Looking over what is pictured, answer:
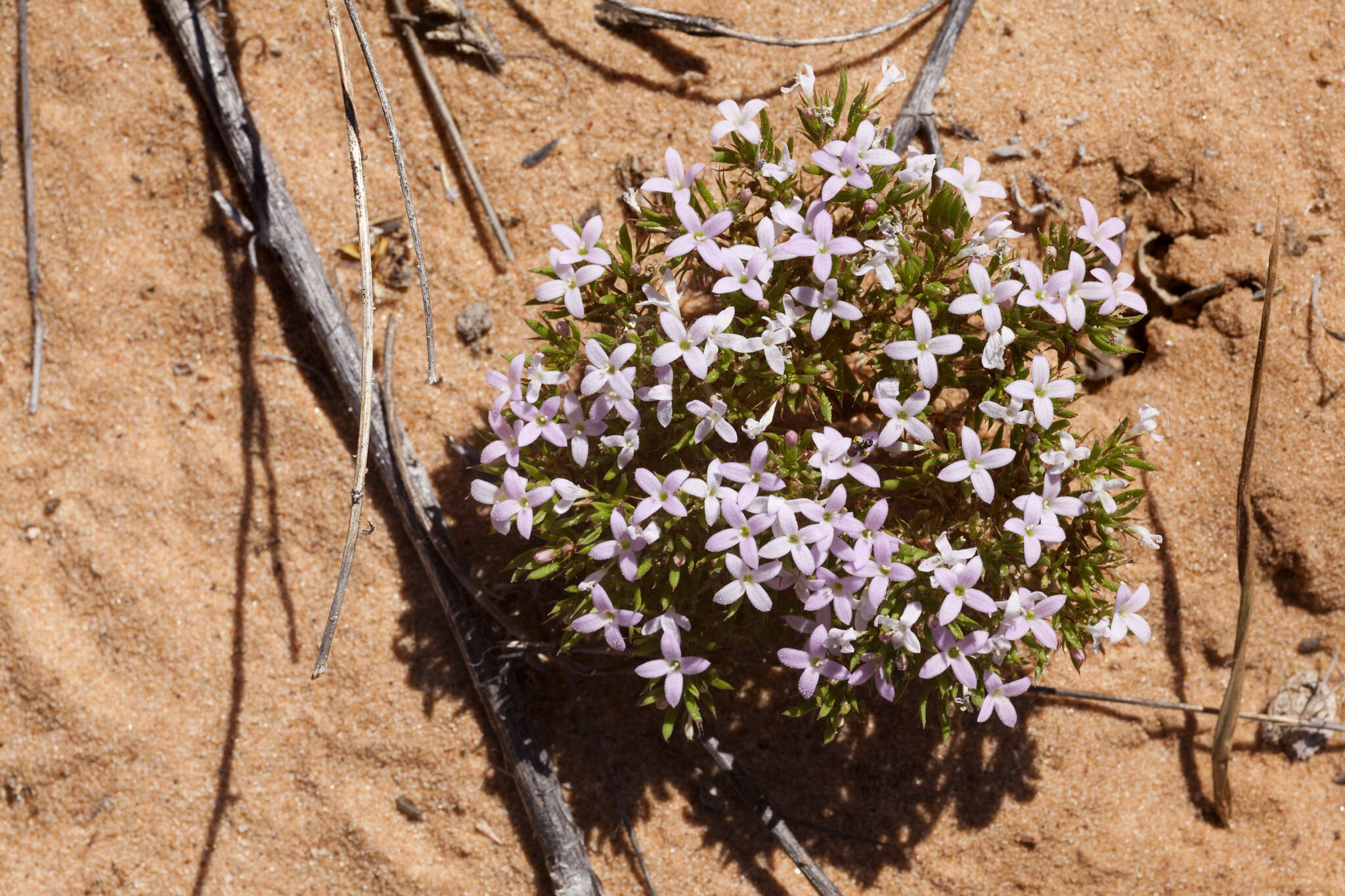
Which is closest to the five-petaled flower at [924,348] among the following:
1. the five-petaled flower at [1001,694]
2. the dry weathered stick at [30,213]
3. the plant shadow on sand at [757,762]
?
the five-petaled flower at [1001,694]

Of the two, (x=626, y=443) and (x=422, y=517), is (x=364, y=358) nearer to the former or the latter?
(x=422, y=517)

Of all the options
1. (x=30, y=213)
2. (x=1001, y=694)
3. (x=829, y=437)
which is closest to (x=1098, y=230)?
(x=829, y=437)

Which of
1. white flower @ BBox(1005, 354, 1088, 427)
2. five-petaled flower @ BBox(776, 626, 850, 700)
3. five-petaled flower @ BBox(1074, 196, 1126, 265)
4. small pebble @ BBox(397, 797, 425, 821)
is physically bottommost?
small pebble @ BBox(397, 797, 425, 821)

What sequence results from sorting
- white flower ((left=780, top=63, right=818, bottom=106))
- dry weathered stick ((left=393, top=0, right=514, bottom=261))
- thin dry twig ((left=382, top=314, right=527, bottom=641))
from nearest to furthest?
1. white flower ((left=780, top=63, right=818, bottom=106))
2. thin dry twig ((left=382, top=314, right=527, bottom=641))
3. dry weathered stick ((left=393, top=0, right=514, bottom=261))

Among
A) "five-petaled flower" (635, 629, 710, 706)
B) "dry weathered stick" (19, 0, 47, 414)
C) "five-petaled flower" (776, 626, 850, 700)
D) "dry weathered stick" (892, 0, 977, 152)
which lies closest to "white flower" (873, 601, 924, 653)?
"five-petaled flower" (776, 626, 850, 700)

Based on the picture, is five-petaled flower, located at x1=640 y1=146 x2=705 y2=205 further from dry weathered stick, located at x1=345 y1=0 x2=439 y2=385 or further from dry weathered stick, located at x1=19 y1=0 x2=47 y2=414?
dry weathered stick, located at x1=19 y1=0 x2=47 y2=414

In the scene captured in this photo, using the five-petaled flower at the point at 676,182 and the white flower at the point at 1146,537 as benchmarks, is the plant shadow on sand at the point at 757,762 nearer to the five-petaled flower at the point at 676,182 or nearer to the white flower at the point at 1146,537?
the white flower at the point at 1146,537

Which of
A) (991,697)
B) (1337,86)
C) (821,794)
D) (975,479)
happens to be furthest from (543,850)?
(1337,86)
